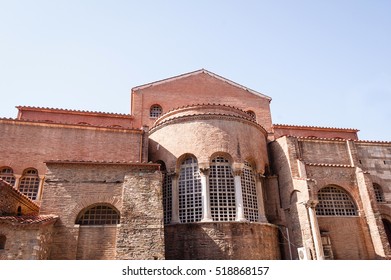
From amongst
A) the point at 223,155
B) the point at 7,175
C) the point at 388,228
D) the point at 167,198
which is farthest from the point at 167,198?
the point at 388,228

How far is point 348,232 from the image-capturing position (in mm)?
16234

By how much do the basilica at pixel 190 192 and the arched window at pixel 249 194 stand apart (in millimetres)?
55

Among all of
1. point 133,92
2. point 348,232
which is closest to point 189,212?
point 348,232

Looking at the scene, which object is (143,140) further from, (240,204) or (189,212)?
A: (240,204)

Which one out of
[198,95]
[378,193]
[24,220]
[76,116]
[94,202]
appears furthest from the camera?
[198,95]

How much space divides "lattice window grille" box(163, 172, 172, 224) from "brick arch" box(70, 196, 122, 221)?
3350 millimetres

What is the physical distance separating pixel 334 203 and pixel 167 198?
894cm

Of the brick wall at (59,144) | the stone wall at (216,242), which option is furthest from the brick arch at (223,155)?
the brick wall at (59,144)

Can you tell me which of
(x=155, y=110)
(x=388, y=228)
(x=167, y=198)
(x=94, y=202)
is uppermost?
(x=155, y=110)

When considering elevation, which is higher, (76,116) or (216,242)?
(76,116)

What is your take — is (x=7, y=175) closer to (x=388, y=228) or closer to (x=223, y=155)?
(x=223, y=155)

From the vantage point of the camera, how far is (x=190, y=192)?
15.1 m

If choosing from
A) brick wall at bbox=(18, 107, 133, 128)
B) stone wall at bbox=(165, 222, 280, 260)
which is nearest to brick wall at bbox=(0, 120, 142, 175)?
stone wall at bbox=(165, 222, 280, 260)

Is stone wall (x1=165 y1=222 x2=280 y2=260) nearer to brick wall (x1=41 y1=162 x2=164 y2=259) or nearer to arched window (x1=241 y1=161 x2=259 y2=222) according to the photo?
arched window (x1=241 y1=161 x2=259 y2=222)
